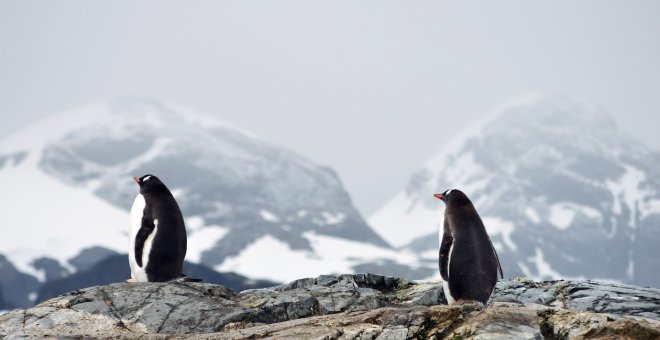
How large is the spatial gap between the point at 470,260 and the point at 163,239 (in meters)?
7.57

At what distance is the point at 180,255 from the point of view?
21969 mm

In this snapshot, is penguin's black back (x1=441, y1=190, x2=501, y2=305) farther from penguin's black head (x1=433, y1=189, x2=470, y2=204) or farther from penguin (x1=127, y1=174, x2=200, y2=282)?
penguin (x1=127, y1=174, x2=200, y2=282)

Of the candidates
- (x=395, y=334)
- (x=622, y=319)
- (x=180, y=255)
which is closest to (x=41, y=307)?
(x=180, y=255)

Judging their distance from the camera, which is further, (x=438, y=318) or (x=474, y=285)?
(x=474, y=285)

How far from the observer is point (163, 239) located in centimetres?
2169

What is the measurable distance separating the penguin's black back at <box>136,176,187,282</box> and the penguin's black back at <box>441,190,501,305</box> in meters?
6.79

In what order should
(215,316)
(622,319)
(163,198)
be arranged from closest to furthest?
(622,319) → (215,316) → (163,198)

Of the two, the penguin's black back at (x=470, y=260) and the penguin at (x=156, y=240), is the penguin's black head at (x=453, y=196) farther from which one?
the penguin at (x=156, y=240)

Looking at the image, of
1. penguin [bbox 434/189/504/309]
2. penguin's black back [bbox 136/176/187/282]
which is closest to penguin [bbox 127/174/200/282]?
penguin's black back [bbox 136/176/187/282]

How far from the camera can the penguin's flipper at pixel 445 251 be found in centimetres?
2014

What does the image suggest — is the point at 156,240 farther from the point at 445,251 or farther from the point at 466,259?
the point at 466,259

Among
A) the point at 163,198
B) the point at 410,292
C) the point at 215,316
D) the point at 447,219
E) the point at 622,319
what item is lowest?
the point at 622,319

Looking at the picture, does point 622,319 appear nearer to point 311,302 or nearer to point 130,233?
point 311,302

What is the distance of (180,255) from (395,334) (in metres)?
8.50
